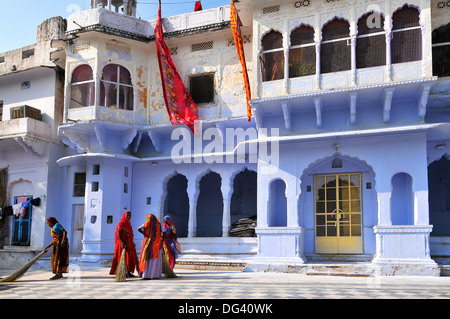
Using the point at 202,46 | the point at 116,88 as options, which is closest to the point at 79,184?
the point at 116,88

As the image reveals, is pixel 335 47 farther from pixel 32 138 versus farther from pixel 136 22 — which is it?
pixel 32 138

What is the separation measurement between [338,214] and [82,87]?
8.42 metres

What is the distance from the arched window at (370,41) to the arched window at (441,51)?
4.71 feet

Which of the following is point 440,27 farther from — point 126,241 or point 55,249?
point 55,249

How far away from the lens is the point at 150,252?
985 cm

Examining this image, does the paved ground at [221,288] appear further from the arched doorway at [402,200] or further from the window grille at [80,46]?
the window grille at [80,46]

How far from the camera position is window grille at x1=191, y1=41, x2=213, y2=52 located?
49.0ft

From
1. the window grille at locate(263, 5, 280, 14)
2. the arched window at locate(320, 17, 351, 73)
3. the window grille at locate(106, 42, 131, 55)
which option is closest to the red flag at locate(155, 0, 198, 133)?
the window grille at locate(106, 42, 131, 55)

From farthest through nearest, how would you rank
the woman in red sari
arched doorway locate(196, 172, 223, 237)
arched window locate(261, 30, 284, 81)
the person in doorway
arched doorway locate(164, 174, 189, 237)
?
arched doorway locate(196, 172, 223, 237) < arched doorway locate(164, 174, 189, 237) < arched window locate(261, 30, 284, 81) < the person in doorway < the woman in red sari

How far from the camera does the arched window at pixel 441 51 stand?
12281mm

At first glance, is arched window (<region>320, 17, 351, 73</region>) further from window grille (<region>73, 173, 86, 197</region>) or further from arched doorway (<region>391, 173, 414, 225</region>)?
window grille (<region>73, 173, 86, 197</region>)

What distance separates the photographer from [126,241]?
1005 cm

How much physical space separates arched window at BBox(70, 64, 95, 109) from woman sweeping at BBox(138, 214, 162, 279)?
21.0 ft
